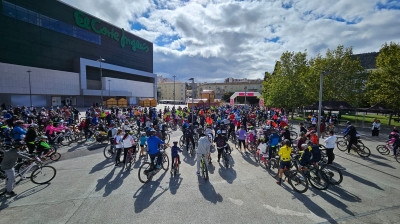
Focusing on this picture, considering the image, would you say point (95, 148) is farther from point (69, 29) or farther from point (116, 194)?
point (69, 29)

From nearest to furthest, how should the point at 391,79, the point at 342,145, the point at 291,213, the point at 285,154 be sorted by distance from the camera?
the point at 291,213 < the point at 285,154 < the point at 342,145 < the point at 391,79

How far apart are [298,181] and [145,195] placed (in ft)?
17.3

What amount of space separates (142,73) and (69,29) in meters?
24.8

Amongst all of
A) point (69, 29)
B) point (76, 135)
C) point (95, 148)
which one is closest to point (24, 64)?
point (69, 29)

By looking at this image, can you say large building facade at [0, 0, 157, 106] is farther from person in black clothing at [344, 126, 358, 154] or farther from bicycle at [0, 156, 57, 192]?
person in black clothing at [344, 126, 358, 154]

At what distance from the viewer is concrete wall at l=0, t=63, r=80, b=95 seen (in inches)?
1256

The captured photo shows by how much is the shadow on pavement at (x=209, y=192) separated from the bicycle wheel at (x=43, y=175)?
19.0ft

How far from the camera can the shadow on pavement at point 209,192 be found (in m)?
5.33

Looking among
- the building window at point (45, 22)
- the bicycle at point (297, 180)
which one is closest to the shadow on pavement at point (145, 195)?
the bicycle at point (297, 180)

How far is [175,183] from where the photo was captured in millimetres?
6379

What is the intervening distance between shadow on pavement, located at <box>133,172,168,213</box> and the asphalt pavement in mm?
30

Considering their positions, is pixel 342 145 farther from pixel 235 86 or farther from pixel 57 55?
pixel 235 86

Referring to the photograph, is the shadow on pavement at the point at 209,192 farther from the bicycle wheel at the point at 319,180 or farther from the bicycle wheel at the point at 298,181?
the bicycle wheel at the point at 319,180

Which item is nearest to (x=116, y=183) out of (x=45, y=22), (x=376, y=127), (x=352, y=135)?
(x=352, y=135)
